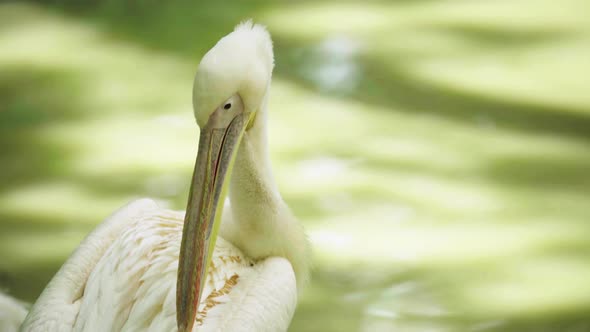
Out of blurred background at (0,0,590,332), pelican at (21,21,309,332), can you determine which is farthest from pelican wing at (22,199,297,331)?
blurred background at (0,0,590,332)

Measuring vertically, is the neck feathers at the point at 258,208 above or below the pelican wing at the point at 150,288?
above

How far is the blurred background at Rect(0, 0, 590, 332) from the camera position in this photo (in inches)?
87.2

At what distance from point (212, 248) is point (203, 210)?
67 mm

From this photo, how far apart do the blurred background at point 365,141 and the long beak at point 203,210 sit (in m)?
0.63

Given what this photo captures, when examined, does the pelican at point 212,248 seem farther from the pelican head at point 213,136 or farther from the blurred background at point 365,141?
the blurred background at point 365,141

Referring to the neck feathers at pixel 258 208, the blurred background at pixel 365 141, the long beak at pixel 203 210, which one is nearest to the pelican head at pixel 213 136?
the long beak at pixel 203 210

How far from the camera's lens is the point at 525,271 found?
7.33ft

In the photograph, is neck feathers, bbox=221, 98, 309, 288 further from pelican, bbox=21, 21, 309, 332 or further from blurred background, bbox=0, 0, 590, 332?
blurred background, bbox=0, 0, 590, 332

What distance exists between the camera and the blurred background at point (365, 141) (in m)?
2.21

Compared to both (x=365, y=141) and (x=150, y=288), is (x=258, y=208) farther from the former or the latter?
(x=365, y=141)

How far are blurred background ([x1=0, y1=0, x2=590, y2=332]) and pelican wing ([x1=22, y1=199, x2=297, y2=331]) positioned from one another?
1.46ft

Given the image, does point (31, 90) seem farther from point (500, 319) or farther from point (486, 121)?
point (500, 319)

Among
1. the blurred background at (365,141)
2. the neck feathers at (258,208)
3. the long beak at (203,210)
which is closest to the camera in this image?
the long beak at (203,210)

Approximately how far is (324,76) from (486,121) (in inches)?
23.0
